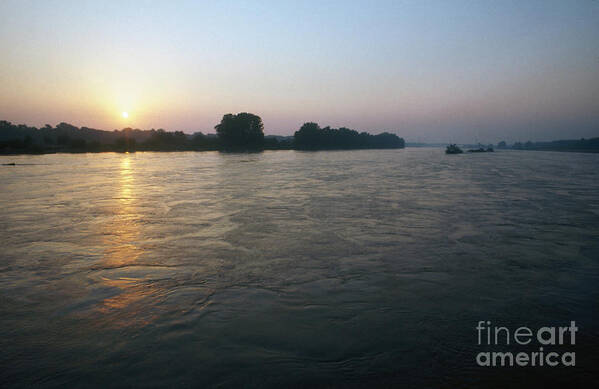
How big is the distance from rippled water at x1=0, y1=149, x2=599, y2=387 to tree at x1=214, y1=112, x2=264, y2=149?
11711 cm

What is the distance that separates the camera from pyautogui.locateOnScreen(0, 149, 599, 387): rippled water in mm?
4133

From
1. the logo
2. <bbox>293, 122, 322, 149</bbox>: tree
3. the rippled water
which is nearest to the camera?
the rippled water

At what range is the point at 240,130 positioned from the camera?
12706 centimetres

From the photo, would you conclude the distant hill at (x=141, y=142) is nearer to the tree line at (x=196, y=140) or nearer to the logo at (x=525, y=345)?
the tree line at (x=196, y=140)

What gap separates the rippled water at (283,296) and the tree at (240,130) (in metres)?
117

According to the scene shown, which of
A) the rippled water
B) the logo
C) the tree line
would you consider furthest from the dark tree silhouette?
the logo

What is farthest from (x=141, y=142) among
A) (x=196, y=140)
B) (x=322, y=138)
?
(x=322, y=138)

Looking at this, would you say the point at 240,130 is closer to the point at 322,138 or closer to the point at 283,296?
the point at 322,138

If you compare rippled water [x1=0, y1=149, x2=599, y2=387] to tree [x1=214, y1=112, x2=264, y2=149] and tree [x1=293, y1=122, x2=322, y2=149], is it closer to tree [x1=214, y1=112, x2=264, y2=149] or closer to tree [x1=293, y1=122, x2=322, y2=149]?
tree [x1=214, y1=112, x2=264, y2=149]

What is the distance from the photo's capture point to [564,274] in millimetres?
7363

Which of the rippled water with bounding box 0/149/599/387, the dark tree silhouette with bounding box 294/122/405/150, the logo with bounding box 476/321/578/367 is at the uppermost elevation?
the dark tree silhouette with bounding box 294/122/405/150

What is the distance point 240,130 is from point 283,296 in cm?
12597

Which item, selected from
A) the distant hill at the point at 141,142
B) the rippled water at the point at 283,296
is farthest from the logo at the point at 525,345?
the distant hill at the point at 141,142

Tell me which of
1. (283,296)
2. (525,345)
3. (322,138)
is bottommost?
(525,345)
